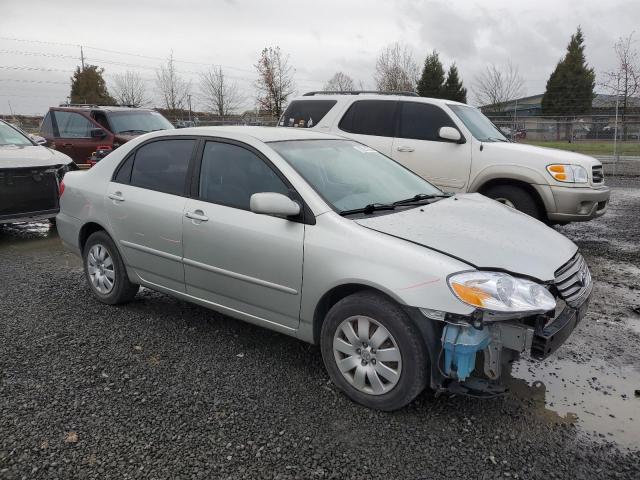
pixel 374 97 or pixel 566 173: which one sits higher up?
pixel 374 97

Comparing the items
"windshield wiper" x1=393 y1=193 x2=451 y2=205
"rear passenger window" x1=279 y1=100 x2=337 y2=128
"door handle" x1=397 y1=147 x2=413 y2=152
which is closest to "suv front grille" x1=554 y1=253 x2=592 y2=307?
"windshield wiper" x1=393 y1=193 x2=451 y2=205

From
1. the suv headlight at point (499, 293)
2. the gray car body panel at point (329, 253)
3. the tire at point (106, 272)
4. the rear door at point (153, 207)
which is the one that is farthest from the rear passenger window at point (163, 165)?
the suv headlight at point (499, 293)

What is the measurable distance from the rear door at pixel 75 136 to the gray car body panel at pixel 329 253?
6.70 m

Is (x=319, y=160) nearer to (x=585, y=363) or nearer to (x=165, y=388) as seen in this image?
(x=165, y=388)

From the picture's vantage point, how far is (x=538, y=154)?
6.76m

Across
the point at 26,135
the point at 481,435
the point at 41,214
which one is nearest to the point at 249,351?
the point at 481,435

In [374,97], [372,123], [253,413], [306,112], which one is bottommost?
[253,413]

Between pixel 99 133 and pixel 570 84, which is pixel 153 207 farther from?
pixel 570 84

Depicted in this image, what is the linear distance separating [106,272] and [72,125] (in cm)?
706

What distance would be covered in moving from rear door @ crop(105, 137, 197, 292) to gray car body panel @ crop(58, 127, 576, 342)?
18 millimetres

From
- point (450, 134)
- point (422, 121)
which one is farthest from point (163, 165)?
point (422, 121)

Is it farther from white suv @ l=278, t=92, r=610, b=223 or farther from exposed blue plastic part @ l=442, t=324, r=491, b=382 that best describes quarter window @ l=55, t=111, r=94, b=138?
exposed blue plastic part @ l=442, t=324, r=491, b=382

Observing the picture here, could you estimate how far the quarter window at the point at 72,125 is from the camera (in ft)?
34.4

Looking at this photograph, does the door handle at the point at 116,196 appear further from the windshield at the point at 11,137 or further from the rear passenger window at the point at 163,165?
the windshield at the point at 11,137
